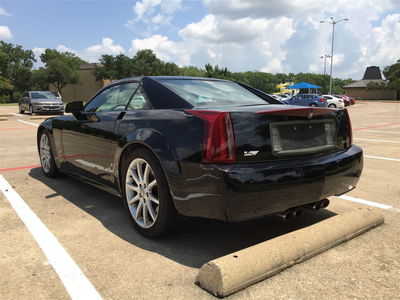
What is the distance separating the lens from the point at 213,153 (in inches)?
102

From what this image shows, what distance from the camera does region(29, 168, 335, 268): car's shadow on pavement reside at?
2.93m

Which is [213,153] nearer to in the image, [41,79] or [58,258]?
[58,258]

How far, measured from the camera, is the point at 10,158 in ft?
23.6

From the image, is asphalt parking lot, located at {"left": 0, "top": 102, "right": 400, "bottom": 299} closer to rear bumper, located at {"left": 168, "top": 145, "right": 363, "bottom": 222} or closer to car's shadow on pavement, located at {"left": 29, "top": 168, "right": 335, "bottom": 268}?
car's shadow on pavement, located at {"left": 29, "top": 168, "right": 335, "bottom": 268}

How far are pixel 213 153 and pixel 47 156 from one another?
11.9 ft

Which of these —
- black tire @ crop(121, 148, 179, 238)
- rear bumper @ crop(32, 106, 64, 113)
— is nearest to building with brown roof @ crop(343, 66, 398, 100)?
rear bumper @ crop(32, 106, 64, 113)

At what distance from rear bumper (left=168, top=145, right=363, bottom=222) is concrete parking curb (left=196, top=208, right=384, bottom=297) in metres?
0.24

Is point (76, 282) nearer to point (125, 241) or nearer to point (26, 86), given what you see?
Answer: point (125, 241)

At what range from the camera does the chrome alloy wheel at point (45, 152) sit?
5305 mm

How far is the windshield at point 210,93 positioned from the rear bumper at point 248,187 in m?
0.72

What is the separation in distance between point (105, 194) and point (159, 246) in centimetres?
177

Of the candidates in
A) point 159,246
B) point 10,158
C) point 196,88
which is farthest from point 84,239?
point 10,158

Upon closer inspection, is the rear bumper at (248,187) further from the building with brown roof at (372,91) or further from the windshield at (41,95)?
the building with brown roof at (372,91)

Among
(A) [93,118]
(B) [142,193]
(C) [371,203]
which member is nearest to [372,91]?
(C) [371,203]
